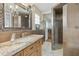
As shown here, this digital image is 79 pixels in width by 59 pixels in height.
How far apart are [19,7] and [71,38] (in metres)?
0.78

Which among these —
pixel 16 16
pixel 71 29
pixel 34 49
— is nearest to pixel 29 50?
pixel 34 49

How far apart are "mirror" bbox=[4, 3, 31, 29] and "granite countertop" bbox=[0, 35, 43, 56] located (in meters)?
0.16

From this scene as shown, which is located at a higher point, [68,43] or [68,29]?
[68,29]

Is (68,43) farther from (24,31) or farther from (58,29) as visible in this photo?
(24,31)

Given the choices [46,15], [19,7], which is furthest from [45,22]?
[19,7]

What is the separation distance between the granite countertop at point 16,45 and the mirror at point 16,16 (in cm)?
16

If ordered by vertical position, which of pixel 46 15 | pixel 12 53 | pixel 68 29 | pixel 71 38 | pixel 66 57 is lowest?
pixel 66 57

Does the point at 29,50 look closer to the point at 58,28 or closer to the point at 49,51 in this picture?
the point at 49,51

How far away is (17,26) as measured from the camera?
1533 millimetres

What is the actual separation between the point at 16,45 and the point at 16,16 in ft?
1.23

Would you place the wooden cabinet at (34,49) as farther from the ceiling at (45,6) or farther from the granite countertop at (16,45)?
the ceiling at (45,6)

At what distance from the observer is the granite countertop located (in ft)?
4.00

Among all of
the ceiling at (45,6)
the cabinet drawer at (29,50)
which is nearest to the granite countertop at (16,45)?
the cabinet drawer at (29,50)

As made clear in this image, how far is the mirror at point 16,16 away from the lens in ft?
4.78
